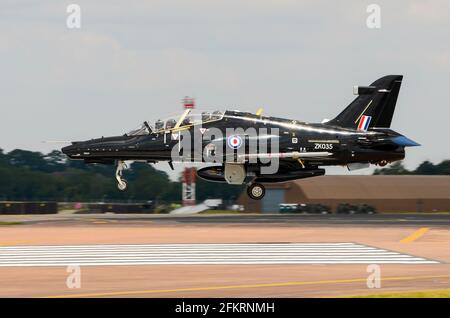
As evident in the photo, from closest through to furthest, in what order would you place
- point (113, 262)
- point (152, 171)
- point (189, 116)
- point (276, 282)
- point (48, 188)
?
point (276, 282) → point (113, 262) → point (189, 116) → point (48, 188) → point (152, 171)

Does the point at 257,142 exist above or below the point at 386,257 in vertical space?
above

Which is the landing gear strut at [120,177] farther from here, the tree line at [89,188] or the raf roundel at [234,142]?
the tree line at [89,188]

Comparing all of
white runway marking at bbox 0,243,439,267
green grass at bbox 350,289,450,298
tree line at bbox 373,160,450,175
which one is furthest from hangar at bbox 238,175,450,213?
green grass at bbox 350,289,450,298

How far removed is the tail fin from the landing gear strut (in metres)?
10.9

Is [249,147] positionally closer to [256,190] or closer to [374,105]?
[256,190]

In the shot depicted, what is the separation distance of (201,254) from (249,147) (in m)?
13.5

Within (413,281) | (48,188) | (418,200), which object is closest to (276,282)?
(413,281)

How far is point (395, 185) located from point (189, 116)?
186 feet

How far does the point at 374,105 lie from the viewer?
152 feet

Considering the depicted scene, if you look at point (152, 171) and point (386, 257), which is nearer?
point (386, 257)

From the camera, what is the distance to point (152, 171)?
451 ft

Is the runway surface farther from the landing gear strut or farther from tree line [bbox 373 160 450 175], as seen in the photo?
tree line [bbox 373 160 450 175]

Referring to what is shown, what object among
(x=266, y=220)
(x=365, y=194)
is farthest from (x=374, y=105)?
(x=365, y=194)

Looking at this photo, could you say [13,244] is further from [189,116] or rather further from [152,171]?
[152,171]
